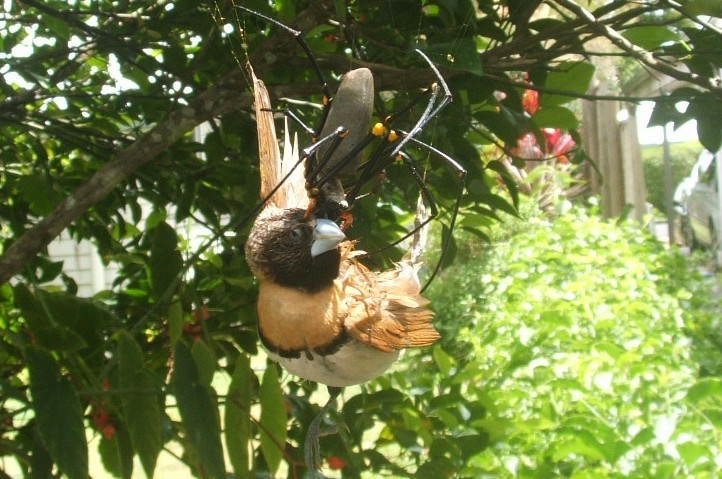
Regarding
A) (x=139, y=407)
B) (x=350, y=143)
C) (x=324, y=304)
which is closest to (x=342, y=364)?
(x=324, y=304)

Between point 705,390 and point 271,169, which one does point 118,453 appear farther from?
point 705,390

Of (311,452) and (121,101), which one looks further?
(121,101)

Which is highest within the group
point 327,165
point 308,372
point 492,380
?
point 327,165

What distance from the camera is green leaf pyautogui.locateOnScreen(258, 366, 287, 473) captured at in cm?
66

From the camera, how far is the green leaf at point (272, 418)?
26.0 inches

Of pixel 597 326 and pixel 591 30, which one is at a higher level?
pixel 591 30

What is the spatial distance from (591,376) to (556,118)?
1.62 feet

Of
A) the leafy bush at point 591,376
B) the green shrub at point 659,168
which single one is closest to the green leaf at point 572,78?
the leafy bush at point 591,376

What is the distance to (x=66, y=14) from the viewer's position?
0.86 m

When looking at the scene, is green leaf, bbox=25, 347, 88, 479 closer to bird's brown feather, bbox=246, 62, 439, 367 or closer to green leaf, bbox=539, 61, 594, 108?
bird's brown feather, bbox=246, 62, 439, 367

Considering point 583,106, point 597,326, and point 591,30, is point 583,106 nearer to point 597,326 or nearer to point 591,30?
point 597,326

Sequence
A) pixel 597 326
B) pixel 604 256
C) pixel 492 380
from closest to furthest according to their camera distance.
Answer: pixel 492 380 → pixel 597 326 → pixel 604 256

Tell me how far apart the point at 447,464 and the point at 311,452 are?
34cm

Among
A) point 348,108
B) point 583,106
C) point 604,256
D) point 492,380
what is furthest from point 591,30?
point 583,106
